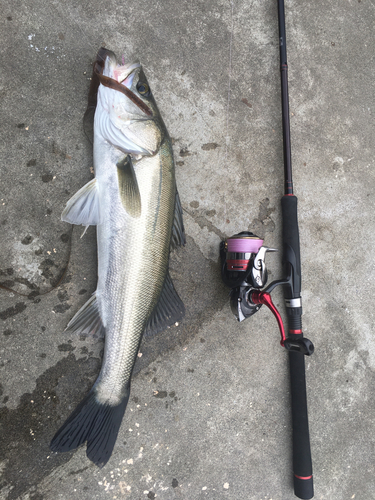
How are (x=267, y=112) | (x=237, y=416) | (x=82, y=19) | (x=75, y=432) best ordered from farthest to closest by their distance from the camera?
1. (x=267, y=112)
2. (x=237, y=416)
3. (x=82, y=19)
4. (x=75, y=432)

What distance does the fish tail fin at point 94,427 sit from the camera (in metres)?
1.86

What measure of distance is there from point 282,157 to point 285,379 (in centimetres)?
180

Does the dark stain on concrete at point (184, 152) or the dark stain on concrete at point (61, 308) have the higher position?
the dark stain on concrete at point (184, 152)

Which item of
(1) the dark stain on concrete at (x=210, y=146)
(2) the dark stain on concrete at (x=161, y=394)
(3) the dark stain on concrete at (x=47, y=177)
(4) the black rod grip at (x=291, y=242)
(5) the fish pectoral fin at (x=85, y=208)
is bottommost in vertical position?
(2) the dark stain on concrete at (x=161, y=394)

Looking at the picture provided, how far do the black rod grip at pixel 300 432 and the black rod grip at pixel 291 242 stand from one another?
565 millimetres

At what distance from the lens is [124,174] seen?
6.24ft

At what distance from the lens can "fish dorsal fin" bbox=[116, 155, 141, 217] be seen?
74.1 inches

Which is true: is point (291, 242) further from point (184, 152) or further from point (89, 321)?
point (89, 321)

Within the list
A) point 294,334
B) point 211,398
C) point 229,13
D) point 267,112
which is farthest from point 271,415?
point 229,13

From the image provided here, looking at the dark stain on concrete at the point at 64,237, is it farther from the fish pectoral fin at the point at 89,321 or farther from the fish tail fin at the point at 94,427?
the fish tail fin at the point at 94,427

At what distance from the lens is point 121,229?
6.24 feet

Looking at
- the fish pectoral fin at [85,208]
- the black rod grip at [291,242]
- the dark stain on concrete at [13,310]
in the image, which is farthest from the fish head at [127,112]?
the dark stain on concrete at [13,310]

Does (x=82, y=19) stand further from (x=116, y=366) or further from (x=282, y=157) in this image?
(x=116, y=366)

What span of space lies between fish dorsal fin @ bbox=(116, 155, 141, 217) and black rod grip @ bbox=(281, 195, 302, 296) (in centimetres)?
118
